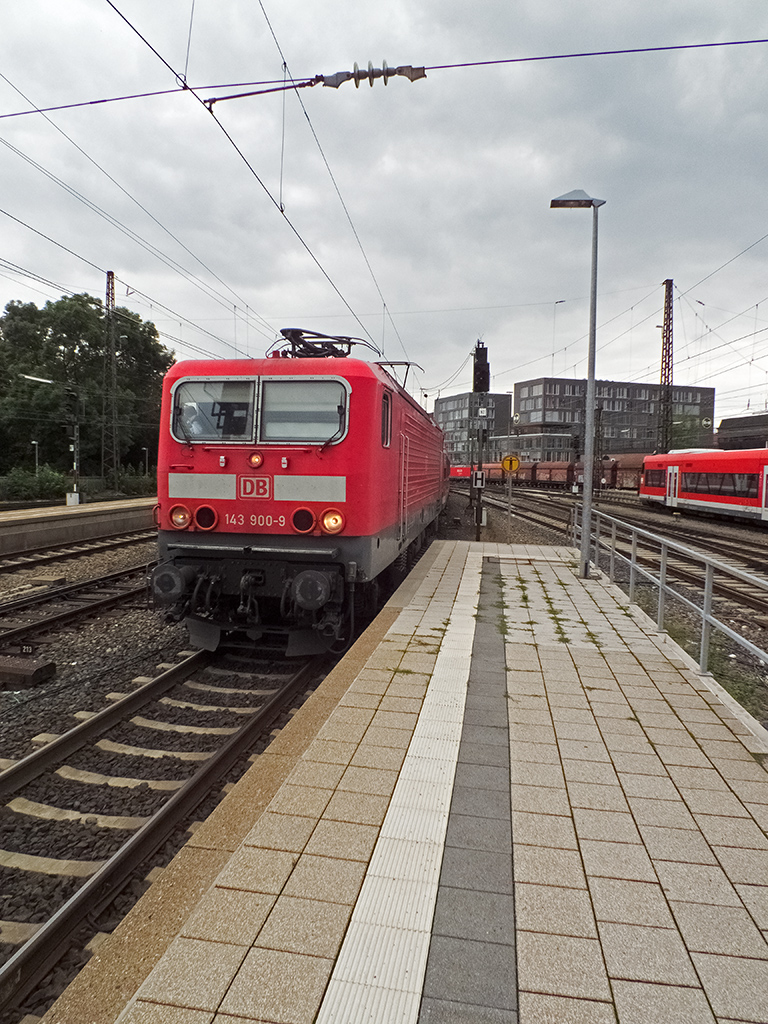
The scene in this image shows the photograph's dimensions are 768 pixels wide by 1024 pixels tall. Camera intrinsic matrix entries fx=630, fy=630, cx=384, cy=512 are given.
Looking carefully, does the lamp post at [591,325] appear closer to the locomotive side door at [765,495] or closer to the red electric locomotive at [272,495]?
the red electric locomotive at [272,495]

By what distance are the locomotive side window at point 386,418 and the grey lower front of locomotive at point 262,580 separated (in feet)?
3.53

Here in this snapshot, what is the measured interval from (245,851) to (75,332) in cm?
4599

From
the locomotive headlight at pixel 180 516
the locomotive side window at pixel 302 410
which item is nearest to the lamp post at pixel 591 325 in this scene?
the locomotive side window at pixel 302 410

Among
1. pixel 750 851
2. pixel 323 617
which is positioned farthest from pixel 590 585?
pixel 750 851

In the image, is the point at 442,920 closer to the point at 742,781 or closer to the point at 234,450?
the point at 742,781

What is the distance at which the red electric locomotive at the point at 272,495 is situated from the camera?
6.00 metres

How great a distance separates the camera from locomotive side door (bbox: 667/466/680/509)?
28078mm

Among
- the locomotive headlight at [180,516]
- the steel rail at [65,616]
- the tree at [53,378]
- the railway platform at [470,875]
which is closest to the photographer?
the railway platform at [470,875]

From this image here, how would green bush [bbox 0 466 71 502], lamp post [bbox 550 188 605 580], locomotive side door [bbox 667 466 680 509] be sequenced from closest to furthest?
lamp post [bbox 550 188 605 580] → green bush [bbox 0 466 71 502] → locomotive side door [bbox 667 466 680 509]

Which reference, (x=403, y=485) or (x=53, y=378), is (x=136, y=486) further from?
(x=403, y=485)

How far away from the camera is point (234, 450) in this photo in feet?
20.6

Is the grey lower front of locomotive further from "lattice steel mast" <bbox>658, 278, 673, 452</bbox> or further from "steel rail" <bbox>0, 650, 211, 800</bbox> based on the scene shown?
"lattice steel mast" <bbox>658, 278, 673, 452</bbox>

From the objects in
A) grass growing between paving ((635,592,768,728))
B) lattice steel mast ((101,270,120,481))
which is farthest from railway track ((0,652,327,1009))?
lattice steel mast ((101,270,120,481))

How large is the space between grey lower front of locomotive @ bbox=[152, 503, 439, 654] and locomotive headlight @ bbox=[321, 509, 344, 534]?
9 centimetres
